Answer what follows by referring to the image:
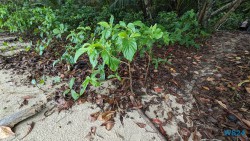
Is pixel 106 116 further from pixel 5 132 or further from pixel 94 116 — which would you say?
pixel 5 132

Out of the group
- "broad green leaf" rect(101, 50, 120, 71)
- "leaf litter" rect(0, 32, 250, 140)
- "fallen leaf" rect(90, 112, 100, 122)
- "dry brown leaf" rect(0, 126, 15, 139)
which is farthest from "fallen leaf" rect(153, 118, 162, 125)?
"dry brown leaf" rect(0, 126, 15, 139)

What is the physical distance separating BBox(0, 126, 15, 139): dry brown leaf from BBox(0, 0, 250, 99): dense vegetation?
1.74ft

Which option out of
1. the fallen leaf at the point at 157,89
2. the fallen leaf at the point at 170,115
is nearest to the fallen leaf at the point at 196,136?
the fallen leaf at the point at 170,115

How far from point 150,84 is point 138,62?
1.60 ft

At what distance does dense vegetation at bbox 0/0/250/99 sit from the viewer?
1.22 metres

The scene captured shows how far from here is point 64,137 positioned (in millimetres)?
1184

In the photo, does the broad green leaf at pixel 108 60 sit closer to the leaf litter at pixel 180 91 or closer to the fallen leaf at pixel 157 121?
the leaf litter at pixel 180 91

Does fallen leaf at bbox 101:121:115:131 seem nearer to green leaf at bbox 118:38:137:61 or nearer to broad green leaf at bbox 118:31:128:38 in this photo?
green leaf at bbox 118:38:137:61

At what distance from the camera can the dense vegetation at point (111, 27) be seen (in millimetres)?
1225

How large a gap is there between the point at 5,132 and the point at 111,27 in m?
1.16

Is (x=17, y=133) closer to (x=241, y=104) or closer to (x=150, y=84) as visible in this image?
(x=150, y=84)

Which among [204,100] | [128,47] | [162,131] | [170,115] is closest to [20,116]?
[128,47]

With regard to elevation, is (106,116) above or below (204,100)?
below

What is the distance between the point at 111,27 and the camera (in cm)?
135
